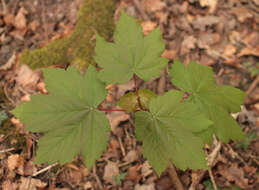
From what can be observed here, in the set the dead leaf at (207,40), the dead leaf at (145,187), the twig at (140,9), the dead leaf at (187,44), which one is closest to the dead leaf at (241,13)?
the dead leaf at (207,40)

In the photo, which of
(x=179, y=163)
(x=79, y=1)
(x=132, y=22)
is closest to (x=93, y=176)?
(x=179, y=163)

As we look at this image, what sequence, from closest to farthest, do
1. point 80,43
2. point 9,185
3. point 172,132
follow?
1. point 172,132
2. point 9,185
3. point 80,43

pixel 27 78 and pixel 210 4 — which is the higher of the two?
pixel 210 4

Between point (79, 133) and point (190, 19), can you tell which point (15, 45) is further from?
point (190, 19)

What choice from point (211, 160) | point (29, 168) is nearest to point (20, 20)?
point (29, 168)

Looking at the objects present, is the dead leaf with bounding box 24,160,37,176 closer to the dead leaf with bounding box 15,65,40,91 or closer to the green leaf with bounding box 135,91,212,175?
the dead leaf with bounding box 15,65,40,91

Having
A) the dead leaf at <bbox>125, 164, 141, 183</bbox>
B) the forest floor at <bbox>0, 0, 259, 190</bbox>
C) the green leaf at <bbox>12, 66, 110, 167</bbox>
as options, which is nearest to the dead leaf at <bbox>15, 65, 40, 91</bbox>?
the forest floor at <bbox>0, 0, 259, 190</bbox>

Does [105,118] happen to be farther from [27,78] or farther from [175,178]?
[27,78]
